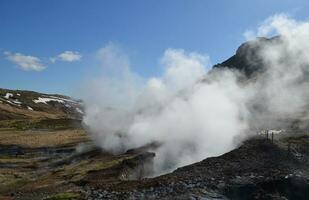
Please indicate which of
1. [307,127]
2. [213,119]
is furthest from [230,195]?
[307,127]

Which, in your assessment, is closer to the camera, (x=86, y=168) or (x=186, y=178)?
(x=186, y=178)

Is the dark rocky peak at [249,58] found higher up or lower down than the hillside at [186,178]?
higher up

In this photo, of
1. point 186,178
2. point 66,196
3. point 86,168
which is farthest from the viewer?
point 86,168

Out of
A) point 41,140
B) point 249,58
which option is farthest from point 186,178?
point 249,58

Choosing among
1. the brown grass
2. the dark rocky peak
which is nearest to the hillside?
the brown grass

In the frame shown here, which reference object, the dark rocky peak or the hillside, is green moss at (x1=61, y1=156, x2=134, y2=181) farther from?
the dark rocky peak

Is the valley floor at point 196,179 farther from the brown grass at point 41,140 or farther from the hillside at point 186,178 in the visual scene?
the brown grass at point 41,140

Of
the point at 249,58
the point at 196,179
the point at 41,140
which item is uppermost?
the point at 249,58

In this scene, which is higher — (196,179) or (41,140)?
(41,140)

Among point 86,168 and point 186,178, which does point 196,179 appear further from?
point 86,168

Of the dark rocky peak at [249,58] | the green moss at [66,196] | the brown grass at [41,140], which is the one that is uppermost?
the dark rocky peak at [249,58]

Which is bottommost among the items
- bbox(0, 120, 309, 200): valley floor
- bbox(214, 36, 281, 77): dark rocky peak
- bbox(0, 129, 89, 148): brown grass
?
bbox(0, 120, 309, 200): valley floor

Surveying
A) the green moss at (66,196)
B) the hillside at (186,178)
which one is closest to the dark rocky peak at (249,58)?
the hillside at (186,178)

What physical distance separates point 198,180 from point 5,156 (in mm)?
54194
